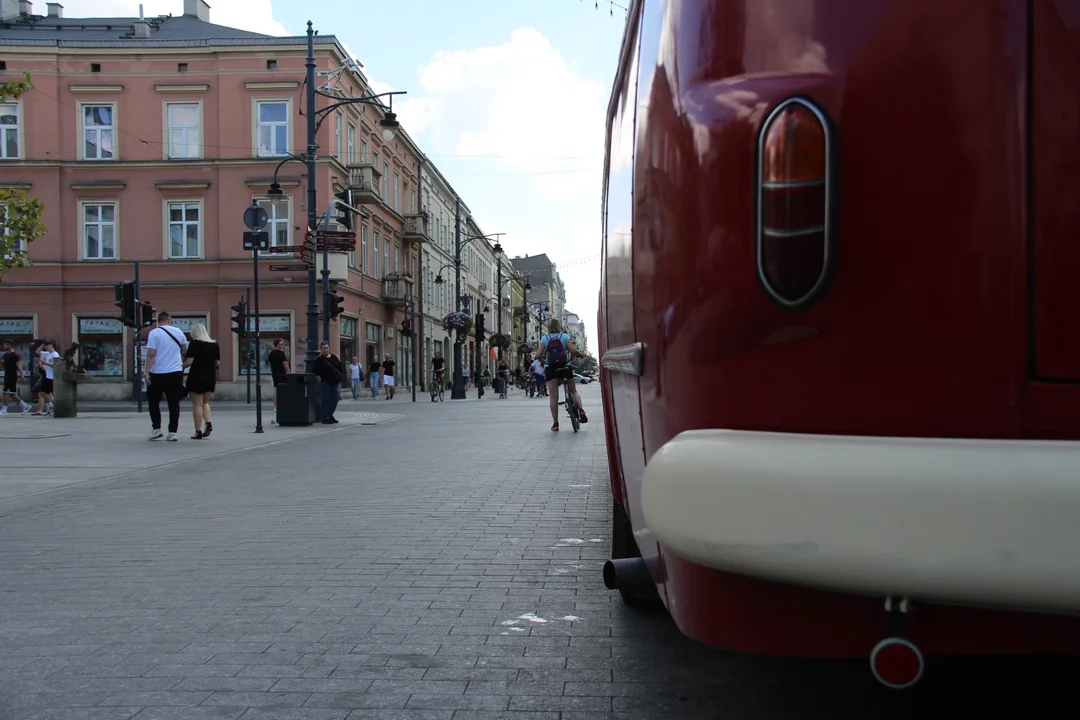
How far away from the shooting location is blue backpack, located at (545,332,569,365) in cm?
1455

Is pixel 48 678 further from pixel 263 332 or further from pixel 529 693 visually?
pixel 263 332

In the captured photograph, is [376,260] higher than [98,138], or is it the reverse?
[98,138]

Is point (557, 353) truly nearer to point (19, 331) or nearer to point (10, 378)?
point (10, 378)

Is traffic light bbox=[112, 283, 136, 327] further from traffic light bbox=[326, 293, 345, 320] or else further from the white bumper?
the white bumper

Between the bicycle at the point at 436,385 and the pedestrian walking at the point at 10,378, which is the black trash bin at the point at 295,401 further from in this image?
the bicycle at the point at 436,385

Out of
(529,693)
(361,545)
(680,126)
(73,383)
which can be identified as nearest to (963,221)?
(680,126)

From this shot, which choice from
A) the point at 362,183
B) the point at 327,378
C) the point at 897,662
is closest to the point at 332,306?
the point at 327,378

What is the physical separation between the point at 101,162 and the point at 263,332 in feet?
28.9

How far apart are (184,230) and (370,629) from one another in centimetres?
3660

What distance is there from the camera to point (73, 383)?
19.9m

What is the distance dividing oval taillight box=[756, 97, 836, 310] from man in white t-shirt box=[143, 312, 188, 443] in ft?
41.1

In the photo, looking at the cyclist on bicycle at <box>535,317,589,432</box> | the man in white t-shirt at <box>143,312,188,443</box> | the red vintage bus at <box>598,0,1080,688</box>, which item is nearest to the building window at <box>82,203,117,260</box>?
the man in white t-shirt at <box>143,312,188,443</box>

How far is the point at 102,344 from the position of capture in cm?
3738

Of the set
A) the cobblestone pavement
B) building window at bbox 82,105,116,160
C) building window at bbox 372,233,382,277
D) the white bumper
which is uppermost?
building window at bbox 82,105,116,160
